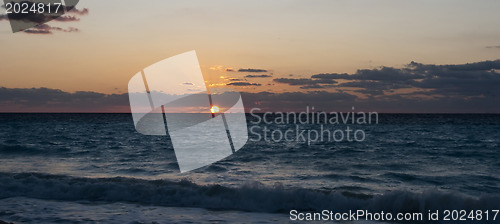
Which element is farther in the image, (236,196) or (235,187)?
(235,187)

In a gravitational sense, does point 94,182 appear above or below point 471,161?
above

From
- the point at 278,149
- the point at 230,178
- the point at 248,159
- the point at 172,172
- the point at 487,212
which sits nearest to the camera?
the point at 487,212

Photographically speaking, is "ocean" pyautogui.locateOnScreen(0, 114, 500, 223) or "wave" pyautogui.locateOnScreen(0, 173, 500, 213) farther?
"wave" pyautogui.locateOnScreen(0, 173, 500, 213)

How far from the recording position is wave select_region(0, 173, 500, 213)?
1234 cm

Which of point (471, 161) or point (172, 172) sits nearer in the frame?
point (172, 172)

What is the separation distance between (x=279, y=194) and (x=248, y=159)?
29.8ft

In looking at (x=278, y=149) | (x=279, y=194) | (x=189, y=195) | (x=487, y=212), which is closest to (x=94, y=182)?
(x=189, y=195)

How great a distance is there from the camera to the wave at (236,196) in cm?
1234

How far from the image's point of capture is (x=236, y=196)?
43.2 feet

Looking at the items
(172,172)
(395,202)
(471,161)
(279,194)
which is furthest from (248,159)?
(471,161)

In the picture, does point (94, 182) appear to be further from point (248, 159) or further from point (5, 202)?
point (248, 159)

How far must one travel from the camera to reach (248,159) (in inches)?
873

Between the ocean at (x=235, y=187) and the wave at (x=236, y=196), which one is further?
the wave at (x=236, y=196)

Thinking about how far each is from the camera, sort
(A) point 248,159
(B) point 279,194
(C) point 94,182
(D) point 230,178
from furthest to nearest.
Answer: (A) point 248,159, (D) point 230,178, (C) point 94,182, (B) point 279,194
